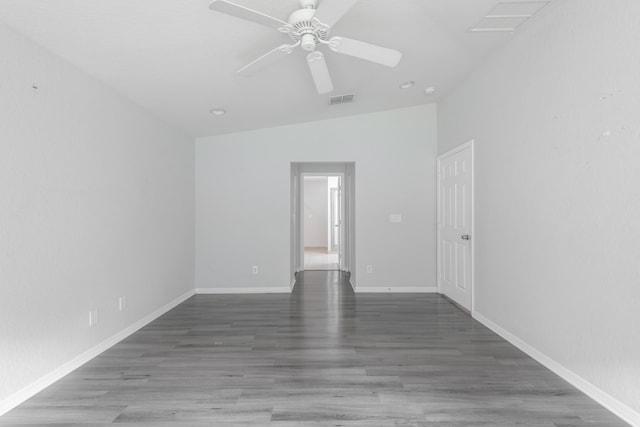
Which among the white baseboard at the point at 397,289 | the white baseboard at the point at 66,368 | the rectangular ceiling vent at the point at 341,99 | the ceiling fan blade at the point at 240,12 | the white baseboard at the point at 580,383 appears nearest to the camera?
the ceiling fan blade at the point at 240,12

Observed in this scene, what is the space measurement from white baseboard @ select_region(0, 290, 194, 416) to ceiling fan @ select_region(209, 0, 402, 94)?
248cm

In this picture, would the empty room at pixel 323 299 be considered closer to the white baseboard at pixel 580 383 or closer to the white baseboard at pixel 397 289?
the white baseboard at pixel 580 383

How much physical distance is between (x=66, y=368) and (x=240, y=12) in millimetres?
2683

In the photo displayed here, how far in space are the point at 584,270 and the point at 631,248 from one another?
39 centimetres

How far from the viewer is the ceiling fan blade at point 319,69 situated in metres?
2.33

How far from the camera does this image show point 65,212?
2553 mm

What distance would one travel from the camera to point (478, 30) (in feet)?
9.43

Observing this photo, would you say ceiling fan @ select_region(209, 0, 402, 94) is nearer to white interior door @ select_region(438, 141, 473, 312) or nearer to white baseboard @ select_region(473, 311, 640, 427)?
white interior door @ select_region(438, 141, 473, 312)

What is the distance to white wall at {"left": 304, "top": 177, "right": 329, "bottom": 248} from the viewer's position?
1183cm

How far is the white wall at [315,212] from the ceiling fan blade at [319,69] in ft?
29.4

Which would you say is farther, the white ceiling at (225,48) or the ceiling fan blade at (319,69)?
the ceiling fan blade at (319,69)

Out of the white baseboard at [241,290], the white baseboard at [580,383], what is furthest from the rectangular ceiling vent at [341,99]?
the white baseboard at [580,383]

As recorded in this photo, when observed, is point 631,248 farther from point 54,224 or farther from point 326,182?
point 326,182

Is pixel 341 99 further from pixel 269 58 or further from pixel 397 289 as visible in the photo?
pixel 397 289
